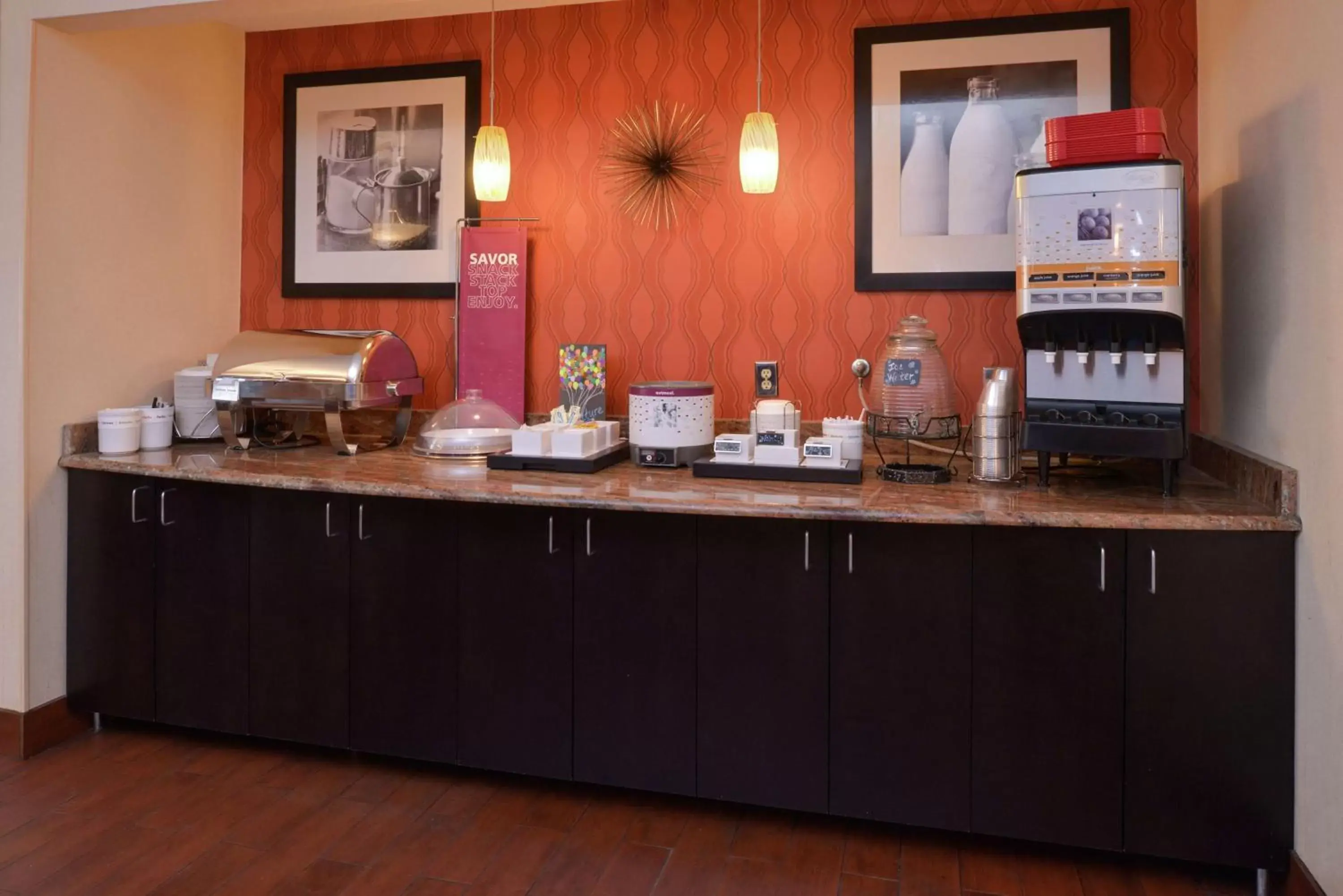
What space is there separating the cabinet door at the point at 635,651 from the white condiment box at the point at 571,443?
0.30 meters

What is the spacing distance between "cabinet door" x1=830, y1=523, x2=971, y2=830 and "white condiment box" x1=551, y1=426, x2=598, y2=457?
2.56ft

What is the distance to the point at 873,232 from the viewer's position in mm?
2877

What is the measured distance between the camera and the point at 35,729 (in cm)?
274

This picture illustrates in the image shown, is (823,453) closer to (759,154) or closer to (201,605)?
A: (759,154)

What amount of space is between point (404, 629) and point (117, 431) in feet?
3.74

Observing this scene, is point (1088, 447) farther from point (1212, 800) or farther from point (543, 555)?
point (543, 555)

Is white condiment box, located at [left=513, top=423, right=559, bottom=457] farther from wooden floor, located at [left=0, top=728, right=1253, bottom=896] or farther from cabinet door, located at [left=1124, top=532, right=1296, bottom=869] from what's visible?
cabinet door, located at [left=1124, top=532, right=1296, bottom=869]

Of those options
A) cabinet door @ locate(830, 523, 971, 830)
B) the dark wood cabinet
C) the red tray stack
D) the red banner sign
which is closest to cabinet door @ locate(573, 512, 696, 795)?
the dark wood cabinet

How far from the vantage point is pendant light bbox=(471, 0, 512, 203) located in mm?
2820

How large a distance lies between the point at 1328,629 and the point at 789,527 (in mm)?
1085

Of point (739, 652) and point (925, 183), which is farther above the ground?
point (925, 183)

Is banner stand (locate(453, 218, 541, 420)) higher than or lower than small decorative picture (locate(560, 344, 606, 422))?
higher

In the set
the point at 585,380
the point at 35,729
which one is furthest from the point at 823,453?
the point at 35,729

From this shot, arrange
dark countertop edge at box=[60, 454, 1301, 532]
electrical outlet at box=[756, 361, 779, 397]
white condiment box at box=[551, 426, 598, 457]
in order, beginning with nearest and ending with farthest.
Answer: dark countertop edge at box=[60, 454, 1301, 532] < white condiment box at box=[551, 426, 598, 457] < electrical outlet at box=[756, 361, 779, 397]
